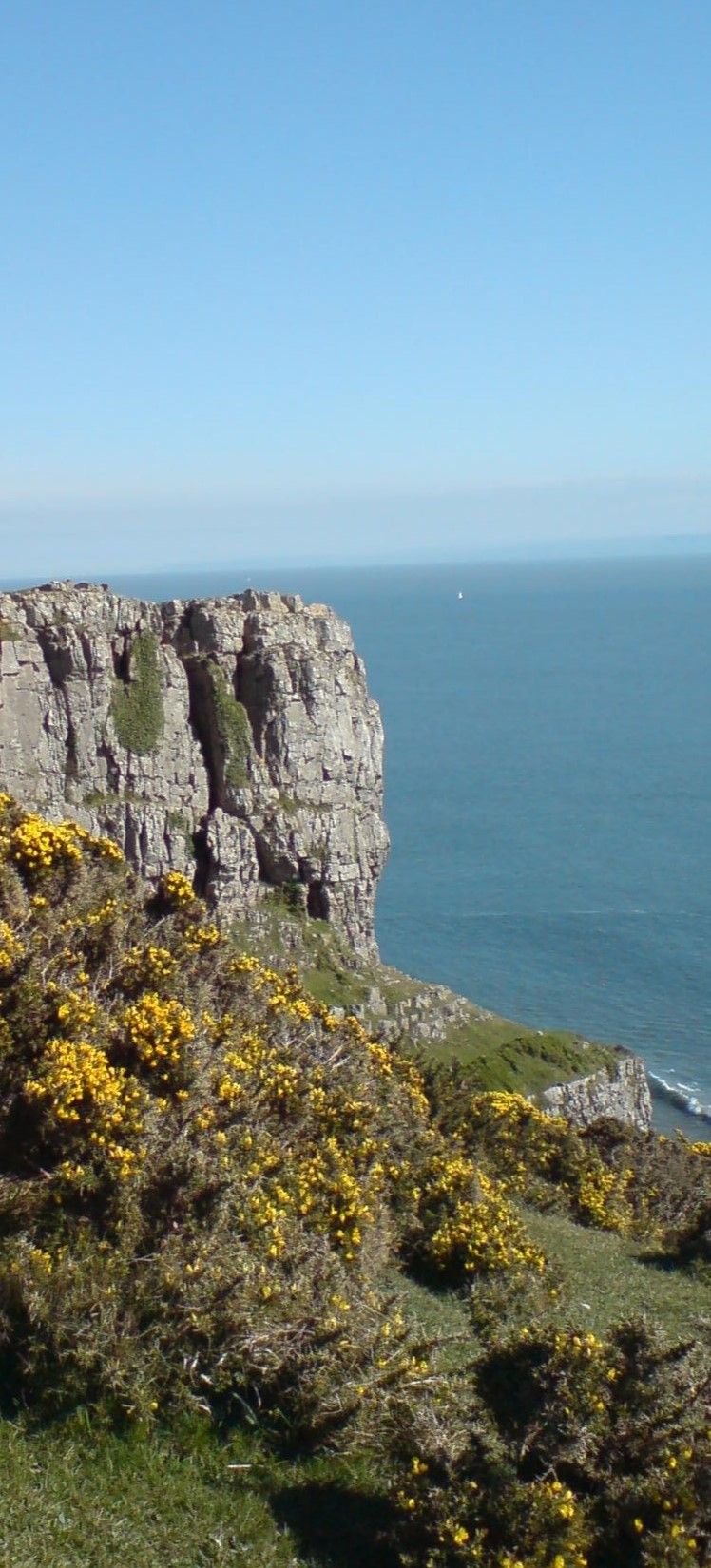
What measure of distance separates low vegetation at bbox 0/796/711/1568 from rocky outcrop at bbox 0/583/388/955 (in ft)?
171

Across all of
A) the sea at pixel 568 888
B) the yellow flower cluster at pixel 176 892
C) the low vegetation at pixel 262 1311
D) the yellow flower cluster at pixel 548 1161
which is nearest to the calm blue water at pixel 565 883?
the sea at pixel 568 888

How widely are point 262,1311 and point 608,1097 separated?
204 ft

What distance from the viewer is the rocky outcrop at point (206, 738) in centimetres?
7356

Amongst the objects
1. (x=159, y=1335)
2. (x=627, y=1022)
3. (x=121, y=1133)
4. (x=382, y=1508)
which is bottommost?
(x=627, y=1022)

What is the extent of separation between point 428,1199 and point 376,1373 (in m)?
7.72

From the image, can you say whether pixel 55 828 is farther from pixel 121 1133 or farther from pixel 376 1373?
pixel 376 1373

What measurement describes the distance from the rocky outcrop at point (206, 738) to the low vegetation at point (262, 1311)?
171 feet

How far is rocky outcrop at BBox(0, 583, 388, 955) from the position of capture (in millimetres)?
73562

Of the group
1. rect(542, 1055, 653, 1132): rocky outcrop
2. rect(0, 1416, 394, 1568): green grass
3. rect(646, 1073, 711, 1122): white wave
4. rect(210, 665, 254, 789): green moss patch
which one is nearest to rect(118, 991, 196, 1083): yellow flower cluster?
rect(0, 1416, 394, 1568): green grass

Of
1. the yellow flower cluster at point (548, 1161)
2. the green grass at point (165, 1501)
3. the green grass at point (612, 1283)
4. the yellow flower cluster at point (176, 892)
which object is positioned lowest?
the yellow flower cluster at point (548, 1161)

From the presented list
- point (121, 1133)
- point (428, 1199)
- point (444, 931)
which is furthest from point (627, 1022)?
point (121, 1133)

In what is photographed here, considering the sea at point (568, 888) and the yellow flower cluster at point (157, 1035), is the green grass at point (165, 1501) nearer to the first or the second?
the yellow flower cluster at point (157, 1035)

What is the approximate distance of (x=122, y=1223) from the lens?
1447cm

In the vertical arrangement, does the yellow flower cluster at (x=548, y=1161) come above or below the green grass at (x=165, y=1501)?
below
